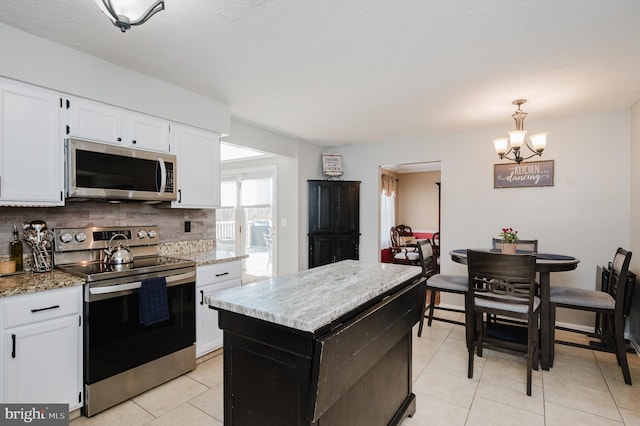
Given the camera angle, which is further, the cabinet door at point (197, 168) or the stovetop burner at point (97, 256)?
the cabinet door at point (197, 168)

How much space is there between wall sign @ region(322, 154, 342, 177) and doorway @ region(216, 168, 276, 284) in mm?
937

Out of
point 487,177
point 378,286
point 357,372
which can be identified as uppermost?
point 487,177

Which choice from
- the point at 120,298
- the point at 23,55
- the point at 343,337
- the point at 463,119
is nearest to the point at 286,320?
the point at 343,337

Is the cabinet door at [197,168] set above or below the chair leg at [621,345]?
above

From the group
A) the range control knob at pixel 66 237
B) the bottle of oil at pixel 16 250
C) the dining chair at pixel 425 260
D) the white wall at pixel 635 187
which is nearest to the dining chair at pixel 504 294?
the dining chair at pixel 425 260

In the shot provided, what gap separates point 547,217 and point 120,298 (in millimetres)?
4432

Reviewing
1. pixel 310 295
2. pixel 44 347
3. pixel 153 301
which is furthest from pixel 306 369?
pixel 44 347

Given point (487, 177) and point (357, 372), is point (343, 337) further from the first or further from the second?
point (487, 177)

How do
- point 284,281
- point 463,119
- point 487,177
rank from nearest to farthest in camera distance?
1. point 284,281
2. point 463,119
3. point 487,177

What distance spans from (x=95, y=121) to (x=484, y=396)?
3.52 meters

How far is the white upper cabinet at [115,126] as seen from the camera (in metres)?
2.33

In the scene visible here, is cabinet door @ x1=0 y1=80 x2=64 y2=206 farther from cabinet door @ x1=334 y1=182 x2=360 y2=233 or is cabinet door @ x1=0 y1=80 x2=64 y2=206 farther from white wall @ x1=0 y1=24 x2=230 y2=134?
cabinet door @ x1=334 y1=182 x2=360 y2=233

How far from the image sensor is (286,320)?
1166 millimetres

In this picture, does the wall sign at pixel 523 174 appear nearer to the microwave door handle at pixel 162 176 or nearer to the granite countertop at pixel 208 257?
the granite countertop at pixel 208 257
